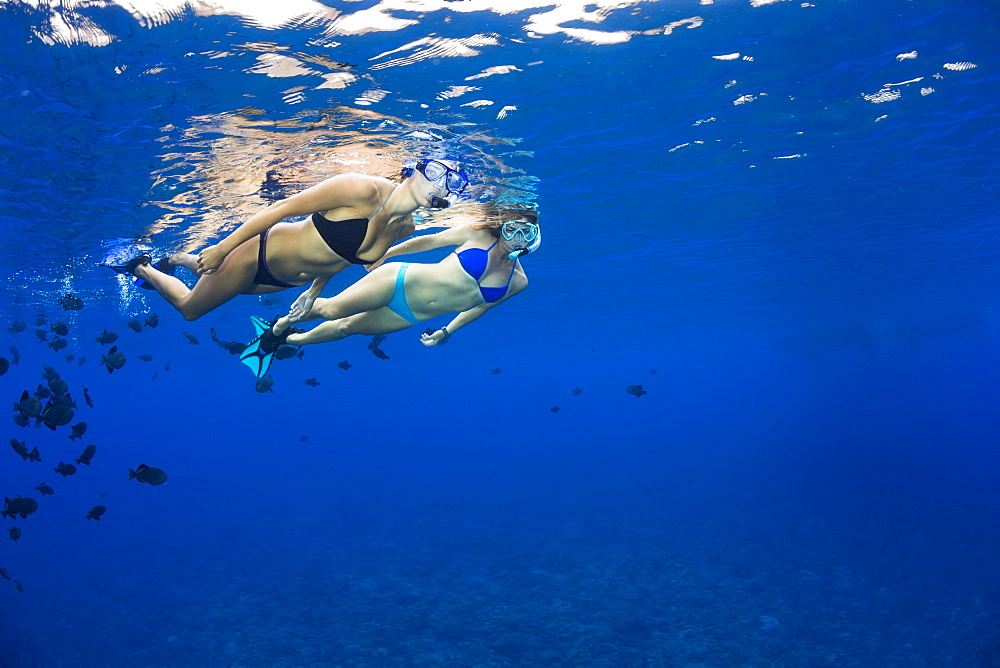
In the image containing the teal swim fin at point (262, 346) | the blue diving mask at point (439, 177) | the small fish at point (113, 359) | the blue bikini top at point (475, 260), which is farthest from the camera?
the small fish at point (113, 359)

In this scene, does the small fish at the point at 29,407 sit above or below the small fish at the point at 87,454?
above

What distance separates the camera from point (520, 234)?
5113 mm

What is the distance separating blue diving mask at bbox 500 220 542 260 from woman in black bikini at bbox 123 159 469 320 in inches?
26.6

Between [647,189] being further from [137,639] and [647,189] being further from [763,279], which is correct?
[763,279]

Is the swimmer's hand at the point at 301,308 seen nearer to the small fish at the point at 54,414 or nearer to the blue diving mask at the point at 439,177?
the blue diving mask at the point at 439,177

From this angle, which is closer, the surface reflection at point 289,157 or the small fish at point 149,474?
the small fish at point 149,474

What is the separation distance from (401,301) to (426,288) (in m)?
0.28

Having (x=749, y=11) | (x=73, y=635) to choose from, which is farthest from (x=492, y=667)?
(x=749, y=11)

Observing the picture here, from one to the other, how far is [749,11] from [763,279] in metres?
28.6

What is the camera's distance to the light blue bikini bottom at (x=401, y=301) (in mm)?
4980

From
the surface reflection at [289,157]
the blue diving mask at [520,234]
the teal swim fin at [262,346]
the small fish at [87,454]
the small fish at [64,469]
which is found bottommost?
the small fish at [64,469]

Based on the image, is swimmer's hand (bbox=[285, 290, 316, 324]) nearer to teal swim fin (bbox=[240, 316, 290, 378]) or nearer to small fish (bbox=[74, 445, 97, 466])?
teal swim fin (bbox=[240, 316, 290, 378])

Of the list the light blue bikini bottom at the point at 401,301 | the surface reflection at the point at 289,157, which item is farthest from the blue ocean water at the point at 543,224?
the light blue bikini bottom at the point at 401,301

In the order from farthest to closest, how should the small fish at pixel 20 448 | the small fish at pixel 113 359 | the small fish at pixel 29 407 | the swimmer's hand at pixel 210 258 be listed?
the small fish at pixel 113 359, the small fish at pixel 29 407, the small fish at pixel 20 448, the swimmer's hand at pixel 210 258
